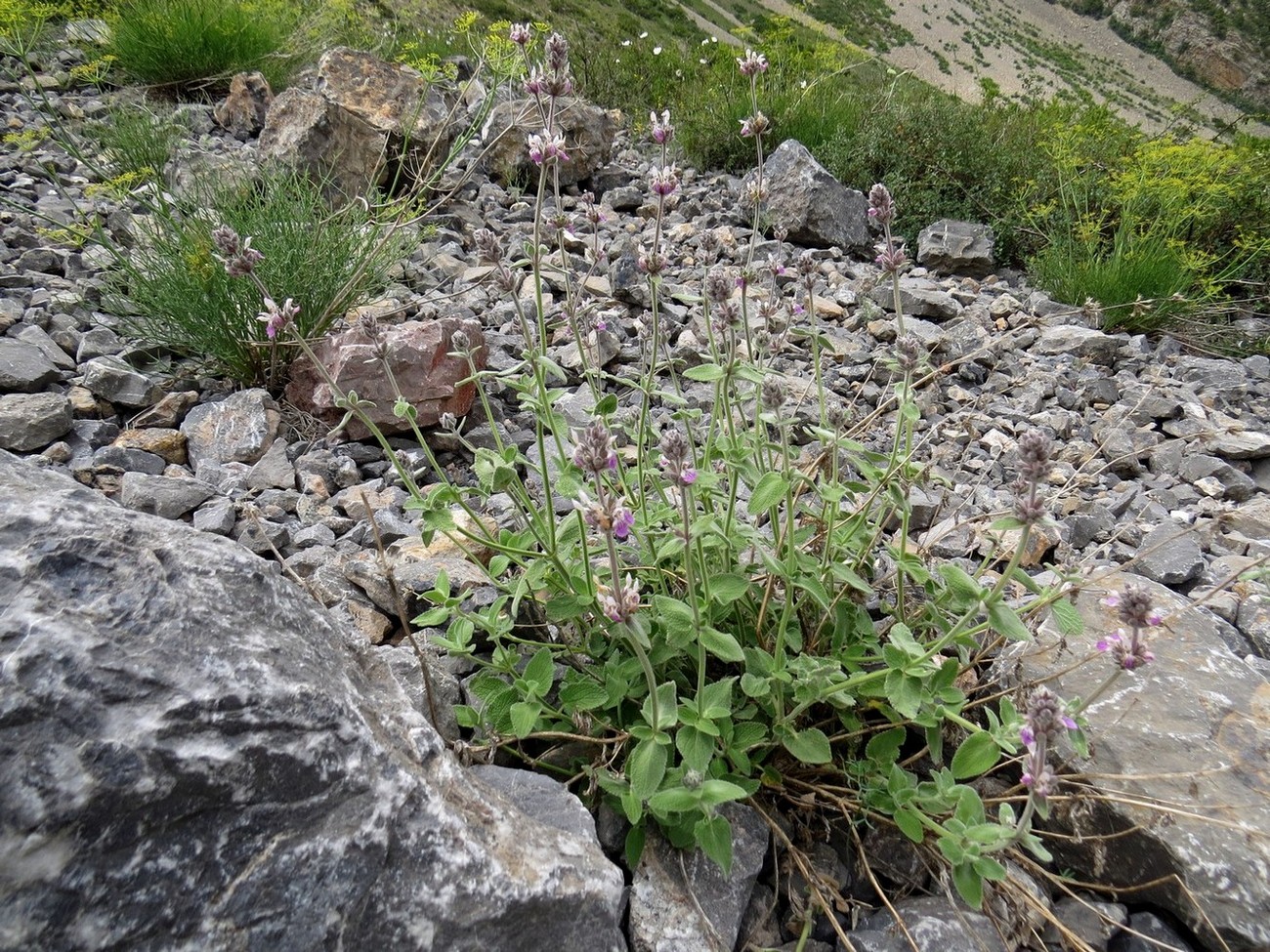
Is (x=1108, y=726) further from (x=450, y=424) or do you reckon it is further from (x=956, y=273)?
(x=956, y=273)

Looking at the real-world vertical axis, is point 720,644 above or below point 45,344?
above

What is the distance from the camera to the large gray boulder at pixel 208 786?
117 cm

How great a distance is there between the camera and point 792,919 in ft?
6.76

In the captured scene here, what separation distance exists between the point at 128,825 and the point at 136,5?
8.86 metres

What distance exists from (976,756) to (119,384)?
13.4ft

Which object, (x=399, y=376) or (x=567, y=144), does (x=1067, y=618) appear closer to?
(x=399, y=376)

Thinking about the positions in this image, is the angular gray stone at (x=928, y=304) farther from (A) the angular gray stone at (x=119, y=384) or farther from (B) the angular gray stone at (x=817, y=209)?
(A) the angular gray stone at (x=119, y=384)

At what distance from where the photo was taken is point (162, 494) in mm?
3152

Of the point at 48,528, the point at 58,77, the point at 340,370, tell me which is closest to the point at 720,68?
the point at 58,77

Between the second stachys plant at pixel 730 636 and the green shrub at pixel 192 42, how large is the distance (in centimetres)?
648

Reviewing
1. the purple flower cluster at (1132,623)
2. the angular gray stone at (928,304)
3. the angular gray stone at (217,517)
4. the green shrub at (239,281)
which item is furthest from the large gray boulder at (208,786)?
the angular gray stone at (928,304)

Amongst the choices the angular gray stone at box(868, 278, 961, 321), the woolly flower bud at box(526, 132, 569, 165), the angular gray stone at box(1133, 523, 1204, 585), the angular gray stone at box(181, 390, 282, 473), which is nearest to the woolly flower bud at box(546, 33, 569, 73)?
the woolly flower bud at box(526, 132, 569, 165)

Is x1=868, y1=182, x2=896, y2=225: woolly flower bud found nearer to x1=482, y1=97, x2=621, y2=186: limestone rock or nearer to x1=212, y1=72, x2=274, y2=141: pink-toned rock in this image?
x1=482, y1=97, x2=621, y2=186: limestone rock

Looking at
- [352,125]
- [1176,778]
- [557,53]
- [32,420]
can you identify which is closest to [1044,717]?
[1176,778]
